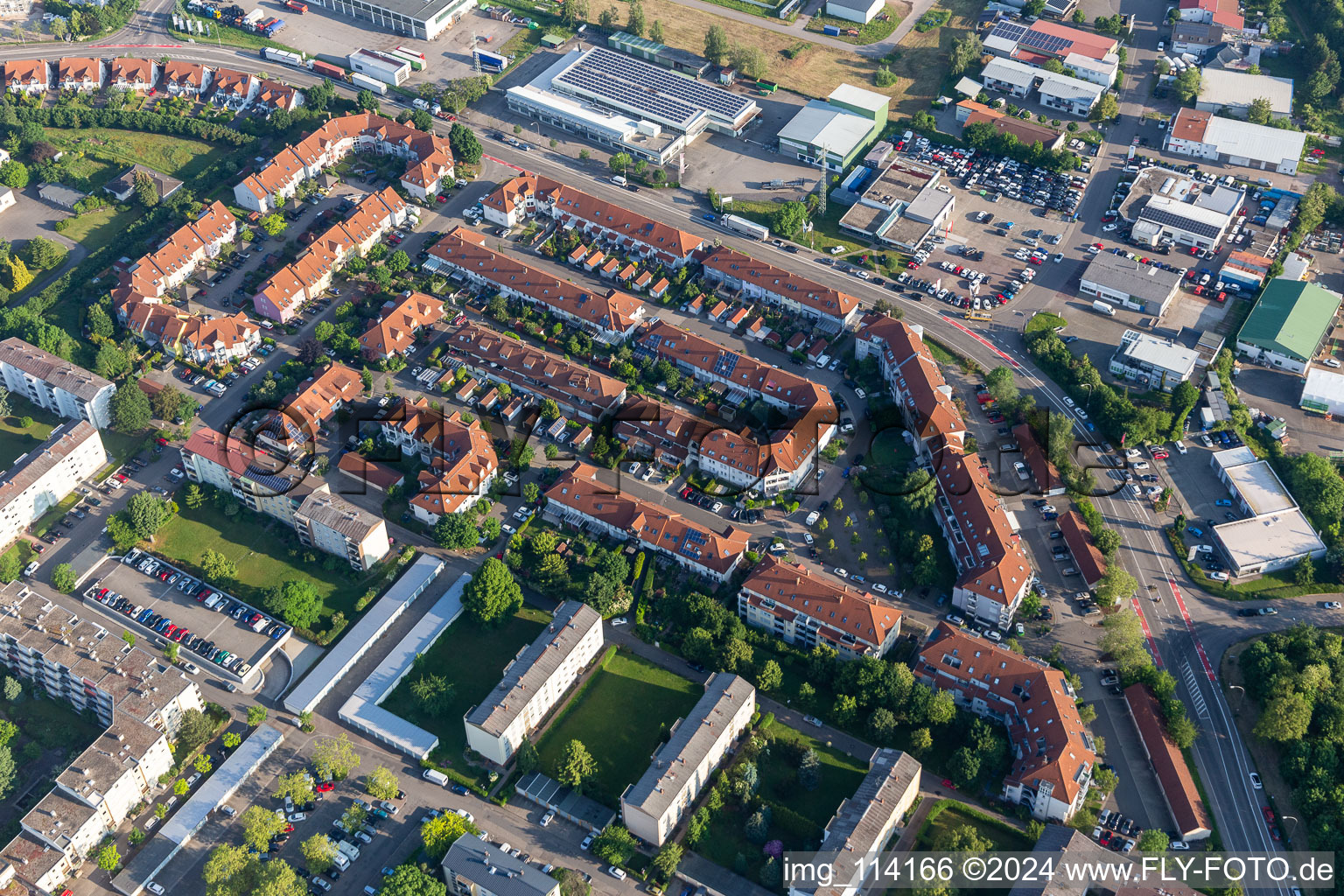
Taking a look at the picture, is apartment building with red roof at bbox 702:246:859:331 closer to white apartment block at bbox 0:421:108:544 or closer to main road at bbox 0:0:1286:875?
main road at bbox 0:0:1286:875

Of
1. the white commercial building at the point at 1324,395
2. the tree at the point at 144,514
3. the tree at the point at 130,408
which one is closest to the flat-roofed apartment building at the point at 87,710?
the tree at the point at 144,514

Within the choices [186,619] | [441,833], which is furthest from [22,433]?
[441,833]

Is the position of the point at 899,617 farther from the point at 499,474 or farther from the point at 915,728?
the point at 499,474

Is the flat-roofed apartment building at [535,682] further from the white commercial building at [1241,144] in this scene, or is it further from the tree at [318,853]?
the white commercial building at [1241,144]

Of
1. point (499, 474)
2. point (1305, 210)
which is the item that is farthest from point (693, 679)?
point (1305, 210)

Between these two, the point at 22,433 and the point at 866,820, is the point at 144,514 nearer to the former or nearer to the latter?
the point at 22,433
